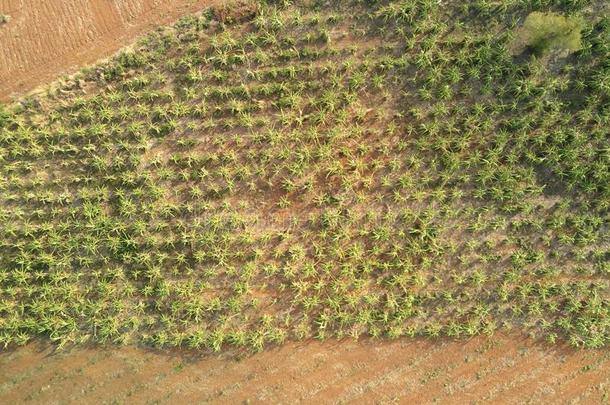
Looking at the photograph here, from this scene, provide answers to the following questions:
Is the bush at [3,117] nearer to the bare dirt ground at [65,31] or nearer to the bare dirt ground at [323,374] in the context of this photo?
the bare dirt ground at [65,31]

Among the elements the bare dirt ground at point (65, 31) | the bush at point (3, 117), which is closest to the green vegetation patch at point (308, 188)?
the bush at point (3, 117)

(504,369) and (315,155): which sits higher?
(315,155)

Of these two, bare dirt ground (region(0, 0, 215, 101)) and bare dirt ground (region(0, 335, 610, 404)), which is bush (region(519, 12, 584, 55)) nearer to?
bare dirt ground (region(0, 335, 610, 404))

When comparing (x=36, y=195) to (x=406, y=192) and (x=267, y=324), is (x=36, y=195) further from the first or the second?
(x=406, y=192)

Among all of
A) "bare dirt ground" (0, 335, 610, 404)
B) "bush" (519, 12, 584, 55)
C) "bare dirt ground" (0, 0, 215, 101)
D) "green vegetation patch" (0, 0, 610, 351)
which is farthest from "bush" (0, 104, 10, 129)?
"bush" (519, 12, 584, 55)

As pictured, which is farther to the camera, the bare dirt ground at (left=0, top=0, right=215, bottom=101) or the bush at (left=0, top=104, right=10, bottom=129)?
the bare dirt ground at (left=0, top=0, right=215, bottom=101)

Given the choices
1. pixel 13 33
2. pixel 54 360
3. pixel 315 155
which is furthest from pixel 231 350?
pixel 13 33
